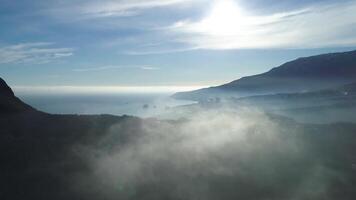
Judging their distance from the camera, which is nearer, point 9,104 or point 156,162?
point 156,162

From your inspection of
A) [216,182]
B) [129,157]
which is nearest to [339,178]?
[216,182]

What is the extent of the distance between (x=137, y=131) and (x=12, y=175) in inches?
694

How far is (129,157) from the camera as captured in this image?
3281 cm

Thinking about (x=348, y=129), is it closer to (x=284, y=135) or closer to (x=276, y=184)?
(x=284, y=135)

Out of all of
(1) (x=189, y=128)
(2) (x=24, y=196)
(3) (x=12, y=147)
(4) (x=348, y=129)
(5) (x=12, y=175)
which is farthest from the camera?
(4) (x=348, y=129)

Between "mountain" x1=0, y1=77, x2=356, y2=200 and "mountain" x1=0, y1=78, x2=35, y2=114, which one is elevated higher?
"mountain" x1=0, y1=78, x2=35, y2=114

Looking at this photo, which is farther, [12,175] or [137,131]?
[137,131]

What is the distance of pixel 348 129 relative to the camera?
228 ft

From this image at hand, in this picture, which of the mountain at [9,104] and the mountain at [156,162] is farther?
the mountain at [9,104]

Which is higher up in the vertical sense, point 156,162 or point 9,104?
point 9,104

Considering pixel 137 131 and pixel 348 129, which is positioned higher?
pixel 137 131

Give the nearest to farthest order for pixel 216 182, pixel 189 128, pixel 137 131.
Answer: pixel 216 182, pixel 137 131, pixel 189 128

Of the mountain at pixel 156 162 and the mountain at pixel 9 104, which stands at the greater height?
the mountain at pixel 9 104

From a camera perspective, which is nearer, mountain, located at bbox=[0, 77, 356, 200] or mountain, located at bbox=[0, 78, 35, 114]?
mountain, located at bbox=[0, 77, 356, 200]
